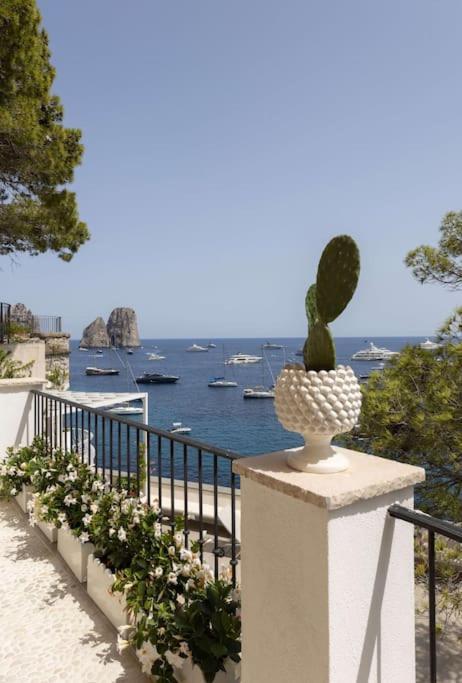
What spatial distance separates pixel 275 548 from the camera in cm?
129

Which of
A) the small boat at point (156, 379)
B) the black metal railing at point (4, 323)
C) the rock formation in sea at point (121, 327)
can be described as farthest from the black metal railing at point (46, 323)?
the rock formation in sea at point (121, 327)

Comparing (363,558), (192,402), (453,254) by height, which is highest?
(453,254)

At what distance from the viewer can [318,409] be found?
1277mm

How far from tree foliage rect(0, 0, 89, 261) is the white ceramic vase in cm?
894

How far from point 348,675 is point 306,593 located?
0.25m

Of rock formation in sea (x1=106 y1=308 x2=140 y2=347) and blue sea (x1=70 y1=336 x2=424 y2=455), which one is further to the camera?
rock formation in sea (x1=106 y1=308 x2=140 y2=347)

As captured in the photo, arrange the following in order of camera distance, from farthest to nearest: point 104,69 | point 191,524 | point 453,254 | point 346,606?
point 191,524, point 104,69, point 453,254, point 346,606

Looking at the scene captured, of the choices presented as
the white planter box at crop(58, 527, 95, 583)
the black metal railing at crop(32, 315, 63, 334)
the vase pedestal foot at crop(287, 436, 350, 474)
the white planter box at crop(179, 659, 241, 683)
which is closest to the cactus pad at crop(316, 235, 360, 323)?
the vase pedestal foot at crop(287, 436, 350, 474)

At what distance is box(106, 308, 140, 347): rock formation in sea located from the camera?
126 m

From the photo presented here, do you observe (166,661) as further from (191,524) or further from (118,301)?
(118,301)

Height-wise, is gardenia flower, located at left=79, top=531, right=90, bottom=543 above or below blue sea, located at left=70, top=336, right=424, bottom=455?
above

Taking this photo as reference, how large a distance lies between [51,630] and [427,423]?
4.42m

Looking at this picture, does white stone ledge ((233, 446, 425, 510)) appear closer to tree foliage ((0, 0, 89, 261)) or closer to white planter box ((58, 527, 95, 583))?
white planter box ((58, 527, 95, 583))

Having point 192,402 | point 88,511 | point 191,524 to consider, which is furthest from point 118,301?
point 88,511
